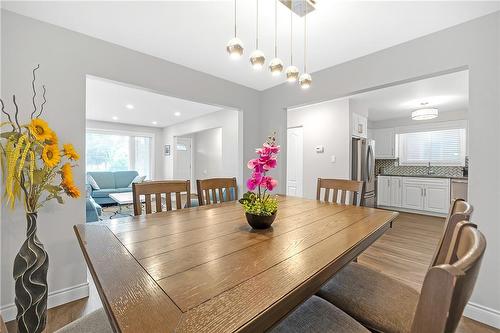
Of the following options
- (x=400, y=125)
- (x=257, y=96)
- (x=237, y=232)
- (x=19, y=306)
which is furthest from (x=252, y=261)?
(x=400, y=125)

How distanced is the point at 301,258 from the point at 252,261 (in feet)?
0.62

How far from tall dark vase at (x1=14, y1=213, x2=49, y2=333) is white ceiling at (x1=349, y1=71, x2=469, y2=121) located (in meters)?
4.33

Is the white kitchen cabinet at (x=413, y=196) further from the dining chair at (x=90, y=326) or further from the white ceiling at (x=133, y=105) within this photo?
the dining chair at (x=90, y=326)

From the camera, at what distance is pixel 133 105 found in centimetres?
488

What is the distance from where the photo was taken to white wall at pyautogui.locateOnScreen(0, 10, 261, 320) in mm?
1712

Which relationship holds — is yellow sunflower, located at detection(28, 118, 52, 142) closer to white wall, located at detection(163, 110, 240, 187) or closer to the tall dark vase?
the tall dark vase

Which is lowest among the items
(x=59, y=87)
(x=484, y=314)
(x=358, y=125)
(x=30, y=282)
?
(x=484, y=314)

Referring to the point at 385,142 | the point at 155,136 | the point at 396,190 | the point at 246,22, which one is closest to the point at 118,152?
the point at 155,136

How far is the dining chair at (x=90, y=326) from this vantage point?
→ 0.82 m

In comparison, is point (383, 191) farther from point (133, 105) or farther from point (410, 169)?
point (133, 105)

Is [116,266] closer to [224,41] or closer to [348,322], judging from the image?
[348,322]

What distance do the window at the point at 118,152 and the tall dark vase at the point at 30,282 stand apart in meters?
6.30

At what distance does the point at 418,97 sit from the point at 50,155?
16.8 feet

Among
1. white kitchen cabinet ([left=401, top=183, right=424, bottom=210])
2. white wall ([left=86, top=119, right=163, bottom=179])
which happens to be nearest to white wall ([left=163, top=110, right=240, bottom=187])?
white wall ([left=86, top=119, right=163, bottom=179])
